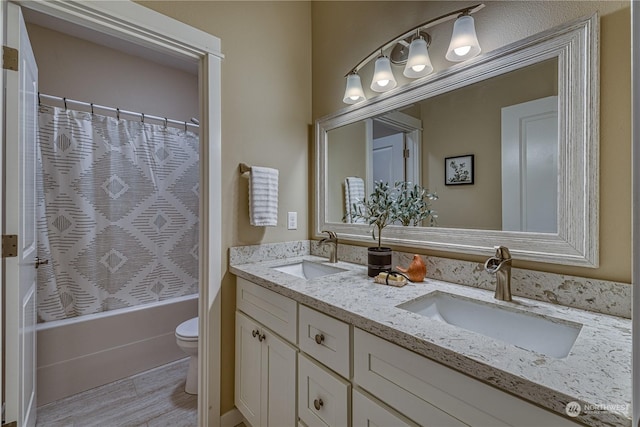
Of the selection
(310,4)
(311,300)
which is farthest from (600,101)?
(310,4)

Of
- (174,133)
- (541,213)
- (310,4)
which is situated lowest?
(541,213)

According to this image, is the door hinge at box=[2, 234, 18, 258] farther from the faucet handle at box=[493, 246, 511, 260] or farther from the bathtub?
the faucet handle at box=[493, 246, 511, 260]

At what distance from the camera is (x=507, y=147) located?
1.10 metres

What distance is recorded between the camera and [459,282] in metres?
1.22

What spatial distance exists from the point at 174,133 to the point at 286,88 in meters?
1.27

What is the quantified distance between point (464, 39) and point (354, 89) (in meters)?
0.63

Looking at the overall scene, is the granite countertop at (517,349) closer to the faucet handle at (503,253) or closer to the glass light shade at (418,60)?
the faucet handle at (503,253)

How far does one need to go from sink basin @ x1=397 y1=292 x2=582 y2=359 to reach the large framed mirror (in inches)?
9.2

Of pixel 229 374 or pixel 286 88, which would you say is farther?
pixel 286 88

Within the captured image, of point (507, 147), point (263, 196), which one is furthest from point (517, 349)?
point (263, 196)

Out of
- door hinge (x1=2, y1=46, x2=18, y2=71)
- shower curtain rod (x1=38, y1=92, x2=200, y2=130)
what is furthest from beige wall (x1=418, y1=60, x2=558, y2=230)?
door hinge (x1=2, y1=46, x2=18, y2=71)

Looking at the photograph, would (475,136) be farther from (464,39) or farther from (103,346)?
(103,346)

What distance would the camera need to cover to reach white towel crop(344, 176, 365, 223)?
1.73m

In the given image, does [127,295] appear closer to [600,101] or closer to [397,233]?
[397,233]
